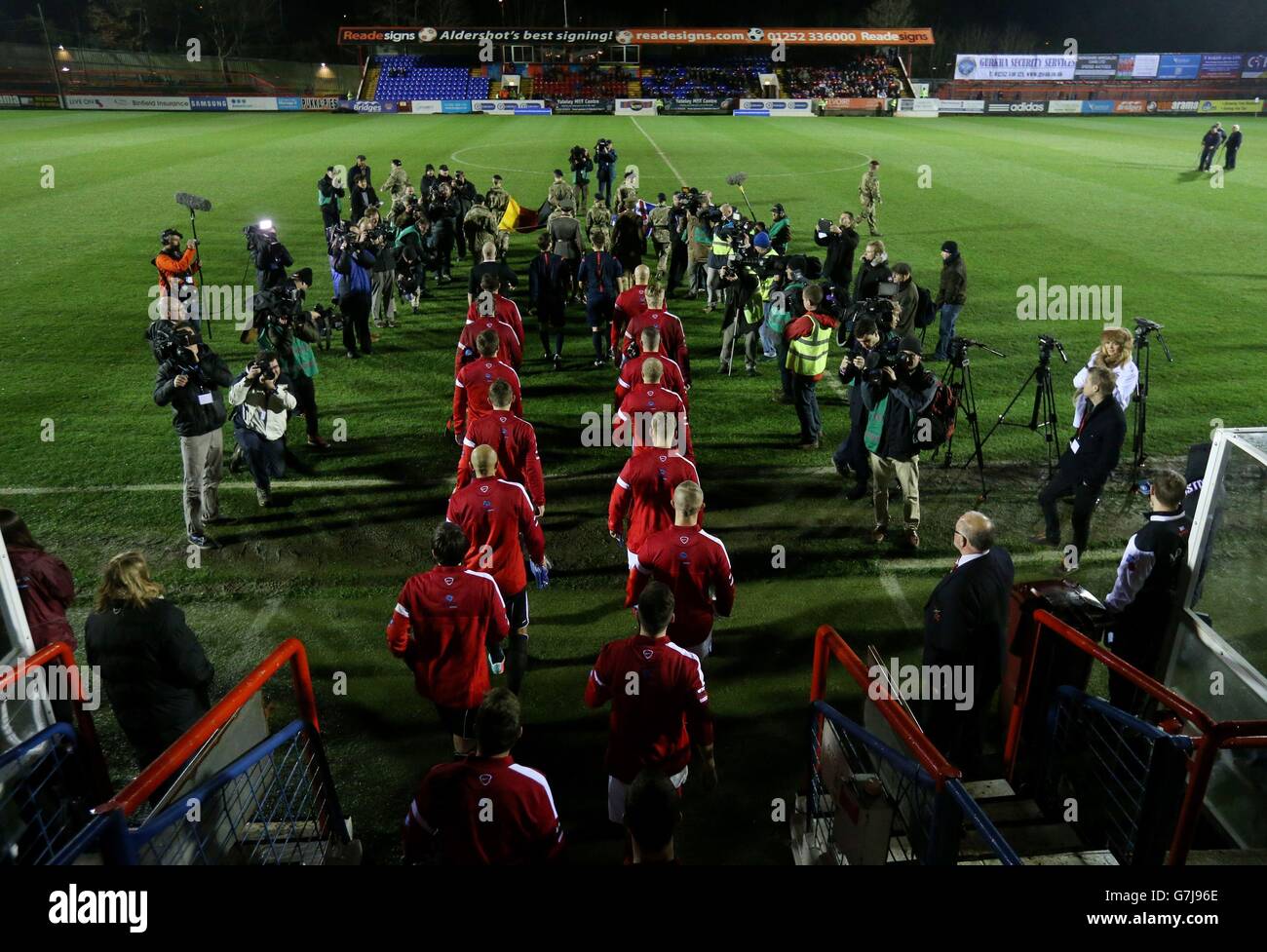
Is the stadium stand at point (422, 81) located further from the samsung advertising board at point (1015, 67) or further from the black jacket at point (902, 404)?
the black jacket at point (902, 404)

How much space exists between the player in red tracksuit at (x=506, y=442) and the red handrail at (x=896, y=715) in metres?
3.18

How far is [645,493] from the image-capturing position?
6.44 meters

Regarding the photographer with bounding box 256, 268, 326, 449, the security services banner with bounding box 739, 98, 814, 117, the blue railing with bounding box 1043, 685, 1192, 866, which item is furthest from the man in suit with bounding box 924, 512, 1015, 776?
the security services banner with bounding box 739, 98, 814, 117

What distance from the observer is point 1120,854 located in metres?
4.58

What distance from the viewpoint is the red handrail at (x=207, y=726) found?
3008 millimetres

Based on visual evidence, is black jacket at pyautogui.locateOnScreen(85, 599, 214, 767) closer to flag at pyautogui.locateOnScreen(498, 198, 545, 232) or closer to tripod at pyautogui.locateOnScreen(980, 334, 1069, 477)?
tripod at pyautogui.locateOnScreen(980, 334, 1069, 477)

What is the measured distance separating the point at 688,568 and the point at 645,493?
3.87ft

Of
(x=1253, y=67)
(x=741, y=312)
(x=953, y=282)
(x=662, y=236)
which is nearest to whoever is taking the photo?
(x=741, y=312)

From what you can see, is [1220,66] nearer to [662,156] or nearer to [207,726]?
[662,156]

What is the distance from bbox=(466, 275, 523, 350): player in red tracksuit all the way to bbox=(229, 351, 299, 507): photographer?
7.92ft

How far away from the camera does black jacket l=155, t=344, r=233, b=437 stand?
770 centimetres

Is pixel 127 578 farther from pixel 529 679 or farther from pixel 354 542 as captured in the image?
pixel 354 542

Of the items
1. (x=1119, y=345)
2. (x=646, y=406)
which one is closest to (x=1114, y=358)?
(x=1119, y=345)
